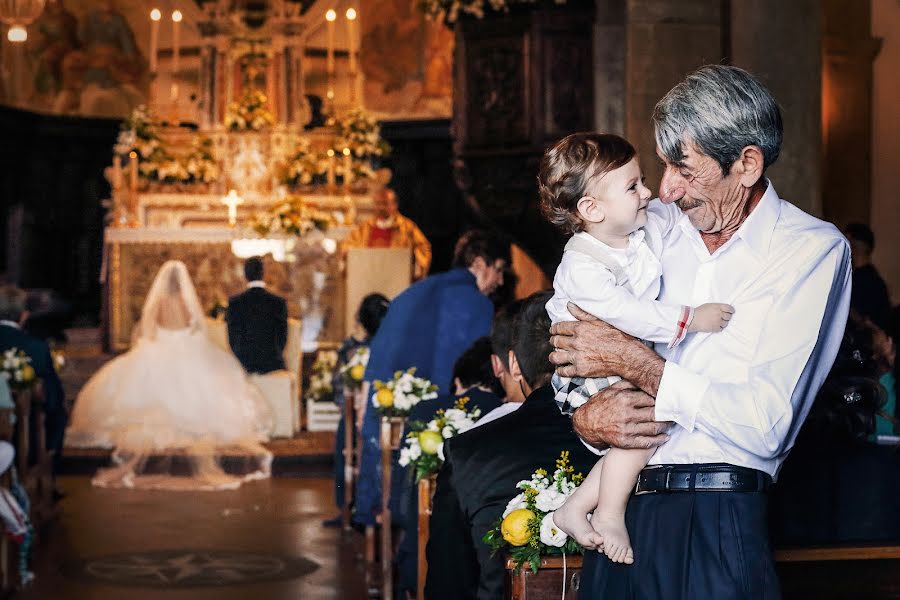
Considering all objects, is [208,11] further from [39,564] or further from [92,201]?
[39,564]

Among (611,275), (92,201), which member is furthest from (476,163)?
(92,201)

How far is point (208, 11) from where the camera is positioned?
17688 mm

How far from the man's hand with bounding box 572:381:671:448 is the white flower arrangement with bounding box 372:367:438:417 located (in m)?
3.81

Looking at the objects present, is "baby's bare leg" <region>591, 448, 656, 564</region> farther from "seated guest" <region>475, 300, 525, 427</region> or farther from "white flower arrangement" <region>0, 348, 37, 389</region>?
"white flower arrangement" <region>0, 348, 37, 389</region>

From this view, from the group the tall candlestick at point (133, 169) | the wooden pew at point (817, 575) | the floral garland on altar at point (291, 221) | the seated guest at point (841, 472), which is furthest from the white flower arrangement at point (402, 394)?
the tall candlestick at point (133, 169)

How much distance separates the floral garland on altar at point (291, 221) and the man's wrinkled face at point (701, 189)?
1224 cm

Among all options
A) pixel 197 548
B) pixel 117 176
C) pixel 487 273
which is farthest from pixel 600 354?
pixel 117 176

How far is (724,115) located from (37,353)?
7.66 meters

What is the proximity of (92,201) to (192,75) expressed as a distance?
7.04 ft

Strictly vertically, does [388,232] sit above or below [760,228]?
below

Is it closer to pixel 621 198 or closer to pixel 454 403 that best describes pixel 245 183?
pixel 454 403

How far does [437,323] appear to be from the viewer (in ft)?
22.5

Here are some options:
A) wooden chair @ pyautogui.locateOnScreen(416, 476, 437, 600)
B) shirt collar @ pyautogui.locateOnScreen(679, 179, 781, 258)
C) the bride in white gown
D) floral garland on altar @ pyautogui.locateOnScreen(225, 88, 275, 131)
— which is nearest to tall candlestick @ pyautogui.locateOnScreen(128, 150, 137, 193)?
floral garland on altar @ pyautogui.locateOnScreen(225, 88, 275, 131)

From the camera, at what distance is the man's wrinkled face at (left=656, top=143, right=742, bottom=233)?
2.55 metres
